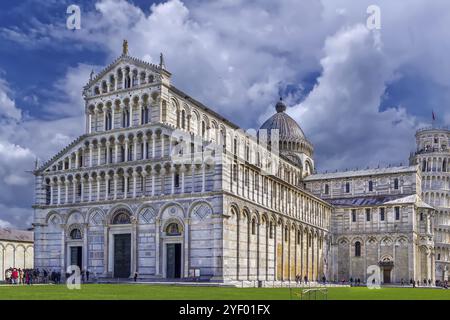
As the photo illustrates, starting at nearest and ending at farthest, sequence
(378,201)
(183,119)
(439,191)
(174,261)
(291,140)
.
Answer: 1. (174,261)
2. (183,119)
3. (378,201)
4. (291,140)
5. (439,191)

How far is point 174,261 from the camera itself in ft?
160

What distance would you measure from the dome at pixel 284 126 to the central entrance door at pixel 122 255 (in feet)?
122

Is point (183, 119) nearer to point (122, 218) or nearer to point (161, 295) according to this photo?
point (122, 218)

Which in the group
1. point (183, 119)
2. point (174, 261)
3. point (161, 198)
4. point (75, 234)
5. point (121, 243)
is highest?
point (183, 119)

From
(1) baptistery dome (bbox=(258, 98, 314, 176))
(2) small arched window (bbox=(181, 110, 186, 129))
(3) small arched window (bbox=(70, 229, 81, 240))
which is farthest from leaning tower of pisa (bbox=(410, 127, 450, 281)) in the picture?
(3) small arched window (bbox=(70, 229, 81, 240))

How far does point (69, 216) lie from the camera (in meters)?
54.6

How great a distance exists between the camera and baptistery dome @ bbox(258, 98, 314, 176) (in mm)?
83750

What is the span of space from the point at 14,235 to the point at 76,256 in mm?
25306

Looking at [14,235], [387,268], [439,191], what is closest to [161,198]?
[14,235]

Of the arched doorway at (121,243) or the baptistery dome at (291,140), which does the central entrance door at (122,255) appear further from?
the baptistery dome at (291,140)

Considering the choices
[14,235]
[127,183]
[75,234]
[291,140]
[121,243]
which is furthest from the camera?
[291,140]
